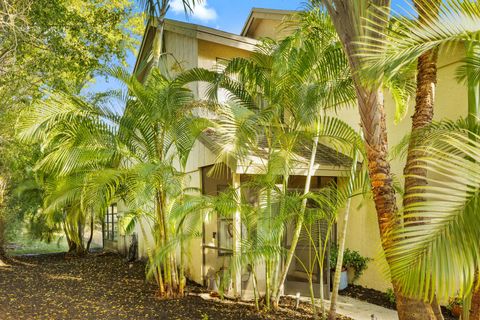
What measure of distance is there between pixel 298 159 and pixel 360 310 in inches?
129

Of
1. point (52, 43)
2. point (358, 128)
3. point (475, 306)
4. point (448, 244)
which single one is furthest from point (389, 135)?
point (52, 43)

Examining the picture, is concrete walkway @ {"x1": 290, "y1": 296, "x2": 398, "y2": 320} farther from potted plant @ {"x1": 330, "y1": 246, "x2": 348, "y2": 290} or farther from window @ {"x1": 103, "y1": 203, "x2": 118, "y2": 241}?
window @ {"x1": 103, "y1": 203, "x2": 118, "y2": 241}

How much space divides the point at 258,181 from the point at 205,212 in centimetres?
103

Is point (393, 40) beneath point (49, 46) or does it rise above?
beneath

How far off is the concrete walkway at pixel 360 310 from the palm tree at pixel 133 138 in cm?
328

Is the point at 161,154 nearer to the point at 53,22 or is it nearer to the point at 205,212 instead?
the point at 205,212

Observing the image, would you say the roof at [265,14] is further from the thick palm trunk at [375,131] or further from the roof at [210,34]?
the thick palm trunk at [375,131]

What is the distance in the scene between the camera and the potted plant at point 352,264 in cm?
917

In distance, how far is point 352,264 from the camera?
9367mm

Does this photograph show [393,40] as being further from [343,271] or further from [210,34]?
[210,34]

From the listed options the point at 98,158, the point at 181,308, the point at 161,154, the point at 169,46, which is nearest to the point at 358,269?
the point at 181,308

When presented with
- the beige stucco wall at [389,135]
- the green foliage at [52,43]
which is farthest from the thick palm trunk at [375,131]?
the green foliage at [52,43]

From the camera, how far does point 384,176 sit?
425 centimetres

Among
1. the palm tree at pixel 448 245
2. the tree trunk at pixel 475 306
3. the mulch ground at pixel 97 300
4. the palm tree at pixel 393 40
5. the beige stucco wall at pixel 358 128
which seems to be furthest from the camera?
the beige stucco wall at pixel 358 128
